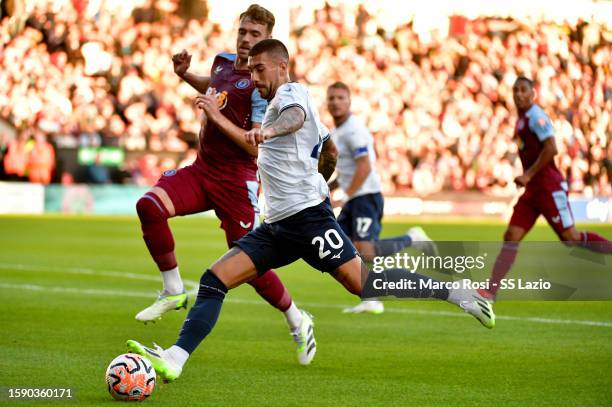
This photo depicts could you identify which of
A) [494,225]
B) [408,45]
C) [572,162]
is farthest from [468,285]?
[408,45]

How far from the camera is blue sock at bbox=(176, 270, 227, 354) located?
6941mm

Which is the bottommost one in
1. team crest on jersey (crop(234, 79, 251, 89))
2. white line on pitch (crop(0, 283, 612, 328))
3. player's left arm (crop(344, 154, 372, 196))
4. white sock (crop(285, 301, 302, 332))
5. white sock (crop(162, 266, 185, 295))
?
white line on pitch (crop(0, 283, 612, 328))

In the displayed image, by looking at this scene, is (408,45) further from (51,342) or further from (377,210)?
(51,342)

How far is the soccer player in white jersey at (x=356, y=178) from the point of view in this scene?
12438 millimetres

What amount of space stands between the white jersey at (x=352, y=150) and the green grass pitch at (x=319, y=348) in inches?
56.2

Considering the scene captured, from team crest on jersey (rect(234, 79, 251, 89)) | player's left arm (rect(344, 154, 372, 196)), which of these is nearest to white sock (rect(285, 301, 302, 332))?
team crest on jersey (rect(234, 79, 251, 89))

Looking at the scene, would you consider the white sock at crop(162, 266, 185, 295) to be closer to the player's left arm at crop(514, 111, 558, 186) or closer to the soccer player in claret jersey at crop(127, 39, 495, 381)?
the soccer player in claret jersey at crop(127, 39, 495, 381)

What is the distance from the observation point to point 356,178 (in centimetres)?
1248

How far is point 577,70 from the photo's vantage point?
36.9 meters

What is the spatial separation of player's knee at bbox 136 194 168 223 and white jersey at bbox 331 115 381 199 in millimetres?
3992

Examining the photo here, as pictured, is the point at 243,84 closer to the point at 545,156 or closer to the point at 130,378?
the point at 130,378

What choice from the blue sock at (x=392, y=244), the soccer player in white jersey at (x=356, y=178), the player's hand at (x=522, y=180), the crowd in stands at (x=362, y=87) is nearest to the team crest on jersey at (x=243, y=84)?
the soccer player in white jersey at (x=356, y=178)

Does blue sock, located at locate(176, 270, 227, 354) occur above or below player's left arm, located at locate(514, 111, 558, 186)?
below

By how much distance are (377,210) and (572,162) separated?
2203 cm
